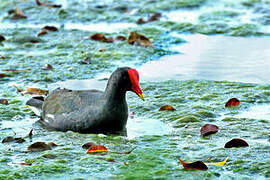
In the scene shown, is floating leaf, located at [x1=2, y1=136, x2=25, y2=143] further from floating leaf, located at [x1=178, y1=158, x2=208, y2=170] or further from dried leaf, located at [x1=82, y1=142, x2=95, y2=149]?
floating leaf, located at [x1=178, y1=158, x2=208, y2=170]

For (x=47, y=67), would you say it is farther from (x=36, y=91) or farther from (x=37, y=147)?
(x=37, y=147)

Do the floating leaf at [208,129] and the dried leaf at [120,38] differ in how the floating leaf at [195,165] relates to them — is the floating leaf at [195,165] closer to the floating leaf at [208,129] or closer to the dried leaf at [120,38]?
the floating leaf at [208,129]

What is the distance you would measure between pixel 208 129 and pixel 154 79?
2.58 meters

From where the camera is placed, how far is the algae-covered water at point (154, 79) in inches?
210

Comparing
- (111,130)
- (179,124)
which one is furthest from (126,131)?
(179,124)

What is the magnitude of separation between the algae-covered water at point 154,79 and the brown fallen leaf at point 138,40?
0.14 metres

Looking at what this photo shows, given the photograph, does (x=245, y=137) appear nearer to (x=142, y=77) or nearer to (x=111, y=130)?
(x=111, y=130)

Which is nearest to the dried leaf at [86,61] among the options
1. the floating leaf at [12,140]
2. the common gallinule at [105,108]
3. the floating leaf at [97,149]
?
the common gallinule at [105,108]

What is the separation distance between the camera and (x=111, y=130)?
6.38m

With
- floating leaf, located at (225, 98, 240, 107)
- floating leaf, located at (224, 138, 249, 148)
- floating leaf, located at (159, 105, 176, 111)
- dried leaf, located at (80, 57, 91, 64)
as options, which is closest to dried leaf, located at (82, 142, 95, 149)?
floating leaf, located at (224, 138, 249, 148)

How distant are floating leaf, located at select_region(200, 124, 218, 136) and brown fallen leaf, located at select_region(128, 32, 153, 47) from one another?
14.8ft

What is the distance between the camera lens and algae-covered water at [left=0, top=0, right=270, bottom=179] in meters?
5.34

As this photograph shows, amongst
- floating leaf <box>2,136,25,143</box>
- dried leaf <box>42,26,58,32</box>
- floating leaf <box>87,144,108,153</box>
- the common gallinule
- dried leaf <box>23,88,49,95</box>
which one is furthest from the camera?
dried leaf <box>42,26,58,32</box>

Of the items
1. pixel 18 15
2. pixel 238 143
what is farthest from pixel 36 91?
pixel 18 15
